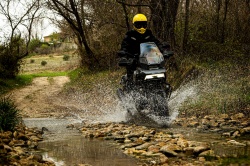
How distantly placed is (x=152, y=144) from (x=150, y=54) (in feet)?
8.89

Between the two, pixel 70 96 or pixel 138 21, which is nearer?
pixel 138 21

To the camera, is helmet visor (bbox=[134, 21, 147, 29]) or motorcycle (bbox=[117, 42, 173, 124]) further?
helmet visor (bbox=[134, 21, 147, 29])

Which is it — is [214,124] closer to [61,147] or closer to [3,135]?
[61,147]

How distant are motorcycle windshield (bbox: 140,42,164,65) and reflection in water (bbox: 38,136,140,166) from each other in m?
2.18

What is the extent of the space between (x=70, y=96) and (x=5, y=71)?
6625 millimetres

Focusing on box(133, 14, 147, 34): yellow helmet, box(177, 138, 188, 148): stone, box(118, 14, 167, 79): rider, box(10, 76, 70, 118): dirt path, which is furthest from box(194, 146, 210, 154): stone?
box(10, 76, 70, 118): dirt path

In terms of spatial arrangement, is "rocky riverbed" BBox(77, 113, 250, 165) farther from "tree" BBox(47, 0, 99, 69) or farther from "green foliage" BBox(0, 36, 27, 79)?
"tree" BBox(47, 0, 99, 69)

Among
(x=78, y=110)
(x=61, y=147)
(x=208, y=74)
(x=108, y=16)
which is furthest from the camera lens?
(x=108, y=16)

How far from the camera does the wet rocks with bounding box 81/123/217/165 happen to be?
202 inches

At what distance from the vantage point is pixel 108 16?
71.1 ft

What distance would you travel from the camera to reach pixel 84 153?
5770 mm

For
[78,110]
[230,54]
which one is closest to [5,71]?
[78,110]

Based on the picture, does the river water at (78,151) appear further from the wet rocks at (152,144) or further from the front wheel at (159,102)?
the front wheel at (159,102)

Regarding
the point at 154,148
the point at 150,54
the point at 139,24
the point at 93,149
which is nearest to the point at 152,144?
the point at 154,148
